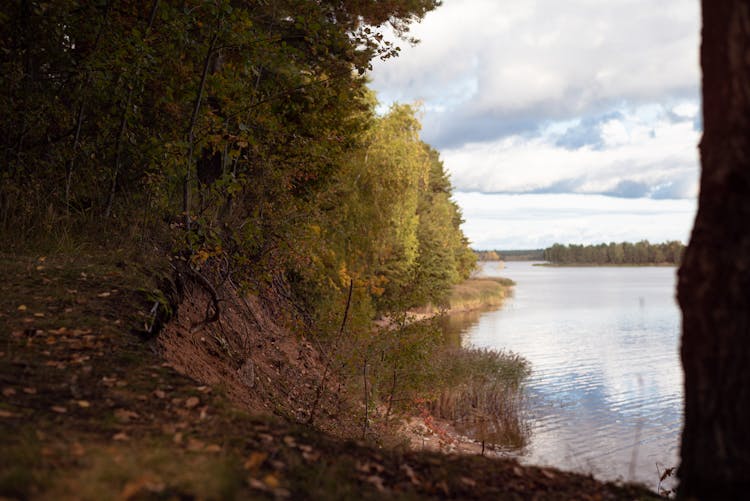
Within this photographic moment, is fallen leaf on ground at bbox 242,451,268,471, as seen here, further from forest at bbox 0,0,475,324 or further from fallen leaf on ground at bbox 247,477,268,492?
forest at bbox 0,0,475,324

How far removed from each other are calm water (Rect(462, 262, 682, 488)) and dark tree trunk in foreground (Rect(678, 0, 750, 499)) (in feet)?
2.09

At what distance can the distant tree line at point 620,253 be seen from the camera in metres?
148

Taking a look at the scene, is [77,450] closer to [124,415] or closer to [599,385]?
[124,415]

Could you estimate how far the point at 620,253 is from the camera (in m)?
159

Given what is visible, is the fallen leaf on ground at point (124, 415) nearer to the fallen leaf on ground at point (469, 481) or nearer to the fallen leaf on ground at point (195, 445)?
the fallen leaf on ground at point (195, 445)

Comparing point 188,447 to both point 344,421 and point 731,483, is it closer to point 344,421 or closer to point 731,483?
point 731,483

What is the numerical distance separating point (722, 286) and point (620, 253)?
551 feet

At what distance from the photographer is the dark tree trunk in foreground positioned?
9.18 ft

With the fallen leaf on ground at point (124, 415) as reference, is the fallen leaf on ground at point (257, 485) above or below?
below

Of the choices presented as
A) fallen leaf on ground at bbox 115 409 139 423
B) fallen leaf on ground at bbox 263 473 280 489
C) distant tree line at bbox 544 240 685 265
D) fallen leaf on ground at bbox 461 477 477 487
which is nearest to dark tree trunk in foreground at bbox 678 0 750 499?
fallen leaf on ground at bbox 461 477 477 487

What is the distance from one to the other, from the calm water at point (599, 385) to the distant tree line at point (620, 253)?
378 feet

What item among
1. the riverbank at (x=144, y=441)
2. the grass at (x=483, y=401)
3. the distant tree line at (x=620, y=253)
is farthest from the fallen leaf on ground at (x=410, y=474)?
the distant tree line at (x=620, y=253)

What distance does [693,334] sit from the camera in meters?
2.93

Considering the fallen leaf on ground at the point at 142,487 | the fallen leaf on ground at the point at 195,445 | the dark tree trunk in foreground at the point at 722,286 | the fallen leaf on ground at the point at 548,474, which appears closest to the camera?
the fallen leaf on ground at the point at 142,487
